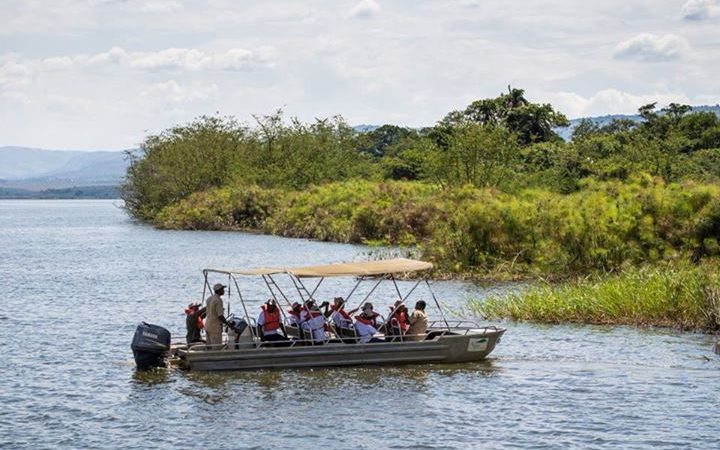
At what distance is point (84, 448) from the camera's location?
22.4 m

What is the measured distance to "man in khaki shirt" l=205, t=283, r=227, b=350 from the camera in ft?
96.1

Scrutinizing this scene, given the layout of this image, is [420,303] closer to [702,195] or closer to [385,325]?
[385,325]

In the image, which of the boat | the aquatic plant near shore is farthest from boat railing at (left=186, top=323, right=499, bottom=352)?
the aquatic plant near shore

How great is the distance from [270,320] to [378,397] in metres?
4.66

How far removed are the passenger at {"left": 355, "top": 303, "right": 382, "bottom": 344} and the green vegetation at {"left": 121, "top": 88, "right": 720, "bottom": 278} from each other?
18.0 meters

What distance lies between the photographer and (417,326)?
1198 inches

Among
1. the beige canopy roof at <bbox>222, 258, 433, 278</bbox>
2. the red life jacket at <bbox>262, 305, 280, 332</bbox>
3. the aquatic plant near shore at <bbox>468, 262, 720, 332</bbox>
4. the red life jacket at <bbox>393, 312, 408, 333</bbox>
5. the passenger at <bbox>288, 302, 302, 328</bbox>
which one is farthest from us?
the aquatic plant near shore at <bbox>468, 262, 720, 332</bbox>

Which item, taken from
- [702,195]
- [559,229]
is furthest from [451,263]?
[702,195]

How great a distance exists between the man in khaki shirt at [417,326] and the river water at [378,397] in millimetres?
1021

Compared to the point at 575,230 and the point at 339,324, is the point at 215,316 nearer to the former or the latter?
the point at 339,324

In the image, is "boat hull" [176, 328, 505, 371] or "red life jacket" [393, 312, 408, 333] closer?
"boat hull" [176, 328, 505, 371]

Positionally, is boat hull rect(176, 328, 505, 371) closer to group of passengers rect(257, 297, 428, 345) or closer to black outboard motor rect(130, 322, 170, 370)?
group of passengers rect(257, 297, 428, 345)

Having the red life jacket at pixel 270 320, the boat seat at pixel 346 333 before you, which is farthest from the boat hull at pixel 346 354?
the boat seat at pixel 346 333

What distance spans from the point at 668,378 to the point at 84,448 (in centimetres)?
1526
